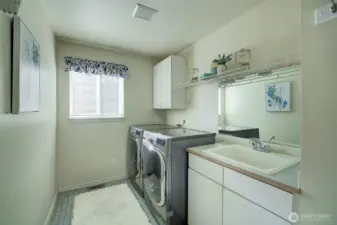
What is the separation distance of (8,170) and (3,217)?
236 millimetres

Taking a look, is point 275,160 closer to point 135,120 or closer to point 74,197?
point 135,120

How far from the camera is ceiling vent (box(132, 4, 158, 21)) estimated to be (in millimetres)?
1745

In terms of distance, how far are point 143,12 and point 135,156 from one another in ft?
6.82

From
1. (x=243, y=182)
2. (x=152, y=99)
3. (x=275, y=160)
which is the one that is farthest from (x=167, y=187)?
(x=152, y=99)

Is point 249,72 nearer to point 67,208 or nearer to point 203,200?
point 203,200

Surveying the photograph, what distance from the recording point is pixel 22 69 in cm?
101

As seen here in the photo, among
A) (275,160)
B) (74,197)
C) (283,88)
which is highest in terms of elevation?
(283,88)

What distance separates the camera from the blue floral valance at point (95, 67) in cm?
260

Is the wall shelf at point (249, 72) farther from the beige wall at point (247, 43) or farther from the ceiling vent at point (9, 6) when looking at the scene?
the ceiling vent at point (9, 6)

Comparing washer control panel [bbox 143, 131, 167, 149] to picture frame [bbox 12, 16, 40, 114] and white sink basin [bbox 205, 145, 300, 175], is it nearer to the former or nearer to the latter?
white sink basin [bbox 205, 145, 300, 175]

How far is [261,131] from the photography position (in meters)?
1.75

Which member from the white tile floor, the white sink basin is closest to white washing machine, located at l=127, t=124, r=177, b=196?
the white tile floor

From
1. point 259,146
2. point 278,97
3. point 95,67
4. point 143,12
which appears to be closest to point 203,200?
point 259,146

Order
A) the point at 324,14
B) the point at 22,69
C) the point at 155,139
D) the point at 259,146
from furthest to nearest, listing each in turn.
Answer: the point at 155,139
the point at 259,146
the point at 22,69
the point at 324,14
